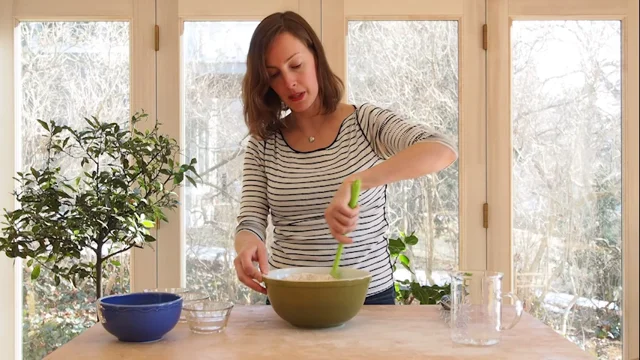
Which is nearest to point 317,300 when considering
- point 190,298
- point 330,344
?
point 330,344

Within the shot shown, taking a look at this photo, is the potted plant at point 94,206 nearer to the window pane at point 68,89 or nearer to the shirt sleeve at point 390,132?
the window pane at point 68,89

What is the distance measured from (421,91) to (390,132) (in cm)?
139

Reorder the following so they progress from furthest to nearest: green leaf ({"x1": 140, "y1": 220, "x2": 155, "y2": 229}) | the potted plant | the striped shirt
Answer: green leaf ({"x1": 140, "y1": 220, "x2": 155, "y2": 229}), the potted plant, the striped shirt

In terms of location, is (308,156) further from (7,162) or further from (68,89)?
(7,162)

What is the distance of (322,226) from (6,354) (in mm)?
1996

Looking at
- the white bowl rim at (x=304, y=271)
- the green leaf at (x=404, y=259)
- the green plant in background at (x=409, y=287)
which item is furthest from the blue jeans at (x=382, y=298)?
the green leaf at (x=404, y=259)

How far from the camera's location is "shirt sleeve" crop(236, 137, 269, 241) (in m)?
1.83

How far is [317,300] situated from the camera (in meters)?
1.38

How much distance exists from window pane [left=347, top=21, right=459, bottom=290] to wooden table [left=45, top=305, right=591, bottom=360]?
5.06ft

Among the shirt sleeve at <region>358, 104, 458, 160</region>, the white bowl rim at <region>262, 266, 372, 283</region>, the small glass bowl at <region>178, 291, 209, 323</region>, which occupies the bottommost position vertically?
the small glass bowl at <region>178, 291, 209, 323</region>

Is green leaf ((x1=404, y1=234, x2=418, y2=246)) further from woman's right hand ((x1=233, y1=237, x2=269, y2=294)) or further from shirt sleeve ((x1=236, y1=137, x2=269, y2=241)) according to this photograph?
woman's right hand ((x1=233, y1=237, x2=269, y2=294))

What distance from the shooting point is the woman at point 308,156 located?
178 cm

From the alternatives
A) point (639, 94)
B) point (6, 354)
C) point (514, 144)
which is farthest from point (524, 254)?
point (6, 354)

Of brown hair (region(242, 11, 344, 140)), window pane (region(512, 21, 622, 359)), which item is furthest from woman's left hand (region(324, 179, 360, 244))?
window pane (region(512, 21, 622, 359))
